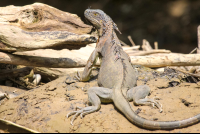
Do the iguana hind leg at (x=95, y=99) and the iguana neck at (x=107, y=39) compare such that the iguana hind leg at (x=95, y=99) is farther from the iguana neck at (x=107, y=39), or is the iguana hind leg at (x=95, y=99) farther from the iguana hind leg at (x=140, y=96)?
the iguana neck at (x=107, y=39)

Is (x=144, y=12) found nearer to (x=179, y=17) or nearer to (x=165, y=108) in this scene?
(x=179, y=17)

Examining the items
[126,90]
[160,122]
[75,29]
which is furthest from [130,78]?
[75,29]

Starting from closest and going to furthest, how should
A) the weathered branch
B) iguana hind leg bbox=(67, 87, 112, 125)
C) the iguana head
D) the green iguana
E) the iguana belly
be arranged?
the green iguana → iguana hind leg bbox=(67, 87, 112, 125) → the iguana belly → the iguana head → the weathered branch

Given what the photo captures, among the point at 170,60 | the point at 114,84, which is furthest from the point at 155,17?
the point at 114,84

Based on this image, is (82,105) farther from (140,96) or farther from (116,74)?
(140,96)

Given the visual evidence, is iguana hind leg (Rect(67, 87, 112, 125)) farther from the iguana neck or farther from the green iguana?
the iguana neck

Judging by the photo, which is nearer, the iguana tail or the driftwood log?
the iguana tail

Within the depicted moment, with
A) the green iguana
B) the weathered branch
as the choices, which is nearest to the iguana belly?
the green iguana
